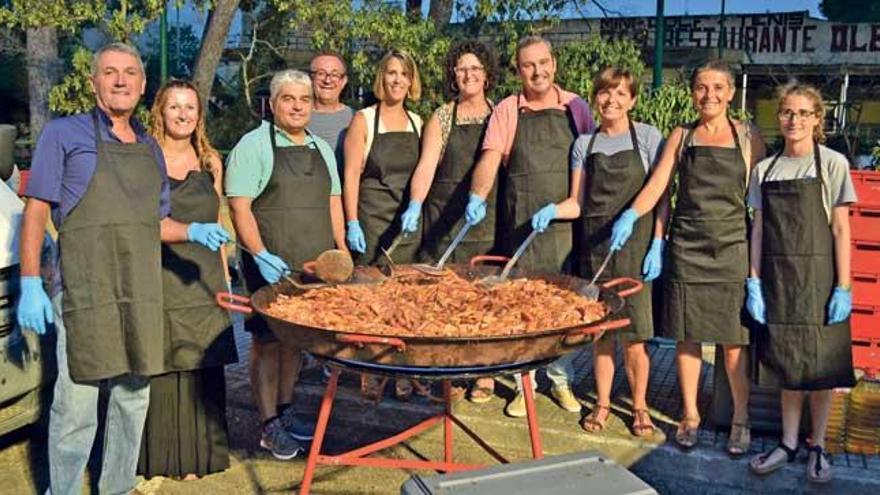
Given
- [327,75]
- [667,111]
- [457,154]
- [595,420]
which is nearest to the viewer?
[595,420]

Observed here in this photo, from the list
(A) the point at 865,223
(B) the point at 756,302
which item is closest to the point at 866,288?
(A) the point at 865,223

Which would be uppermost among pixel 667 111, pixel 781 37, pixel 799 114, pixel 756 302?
pixel 781 37

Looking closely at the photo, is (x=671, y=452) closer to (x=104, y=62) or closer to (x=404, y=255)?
(x=404, y=255)

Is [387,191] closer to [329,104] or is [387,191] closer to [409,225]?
[409,225]

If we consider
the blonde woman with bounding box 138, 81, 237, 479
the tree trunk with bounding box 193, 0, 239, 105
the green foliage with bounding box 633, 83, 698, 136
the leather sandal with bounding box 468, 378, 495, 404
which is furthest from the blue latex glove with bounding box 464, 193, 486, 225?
the tree trunk with bounding box 193, 0, 239, 105

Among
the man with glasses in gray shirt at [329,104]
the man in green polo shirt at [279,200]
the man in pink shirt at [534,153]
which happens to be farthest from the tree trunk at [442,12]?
the man in green polo shirt at [279,200]

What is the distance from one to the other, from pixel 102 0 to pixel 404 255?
7.60 metres

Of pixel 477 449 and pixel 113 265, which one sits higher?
pixel 113 265

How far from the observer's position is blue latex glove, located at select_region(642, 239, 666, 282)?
4.17 meters

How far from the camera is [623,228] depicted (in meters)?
3.98

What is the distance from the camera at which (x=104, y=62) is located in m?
3.37

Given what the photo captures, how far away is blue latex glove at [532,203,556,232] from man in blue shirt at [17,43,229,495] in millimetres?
1411

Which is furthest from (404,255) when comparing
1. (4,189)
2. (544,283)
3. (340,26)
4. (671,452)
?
(340,26)

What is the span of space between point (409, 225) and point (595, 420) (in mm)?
1353
